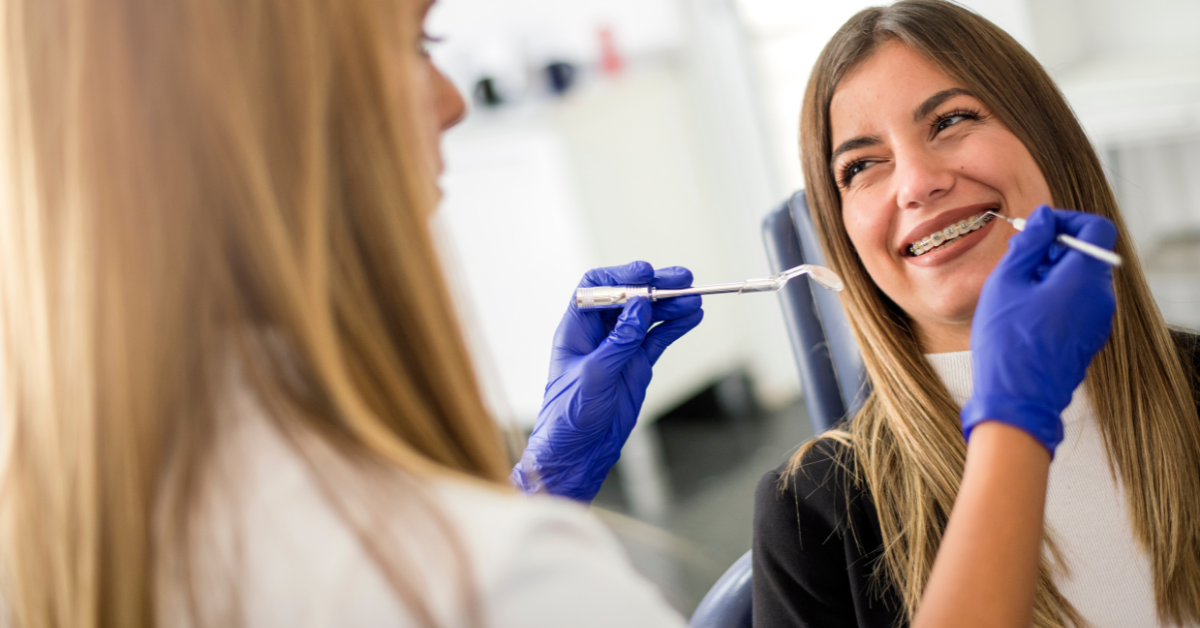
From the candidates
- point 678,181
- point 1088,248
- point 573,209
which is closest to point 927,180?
point 1088,248

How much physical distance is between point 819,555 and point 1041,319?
0.42 metres

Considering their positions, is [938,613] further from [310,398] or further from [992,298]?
[310,398]

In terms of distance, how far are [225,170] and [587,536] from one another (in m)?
0.33

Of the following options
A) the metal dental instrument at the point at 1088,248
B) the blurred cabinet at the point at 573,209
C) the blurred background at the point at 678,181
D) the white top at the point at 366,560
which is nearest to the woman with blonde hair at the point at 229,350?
the white top at the point at 366,560

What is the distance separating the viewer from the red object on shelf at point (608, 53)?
10.2 ft

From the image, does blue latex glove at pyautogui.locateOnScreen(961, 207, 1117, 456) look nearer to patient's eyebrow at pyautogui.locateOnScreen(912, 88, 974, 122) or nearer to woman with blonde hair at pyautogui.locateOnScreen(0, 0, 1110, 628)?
patient's eyebrow at pyautogui.locateOnScreen(912, 88, 974, 122)

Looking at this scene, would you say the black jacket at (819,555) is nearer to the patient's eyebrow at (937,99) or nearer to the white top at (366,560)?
the patient's eyebrow at (937,99)

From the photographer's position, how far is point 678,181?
3.16m

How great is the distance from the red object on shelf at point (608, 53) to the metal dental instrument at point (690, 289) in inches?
79.9

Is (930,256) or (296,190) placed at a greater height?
(296,190)

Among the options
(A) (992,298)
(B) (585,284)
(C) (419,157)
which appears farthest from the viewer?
(B) (585,284)

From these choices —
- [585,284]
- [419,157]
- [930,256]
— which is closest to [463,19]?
[585,284]

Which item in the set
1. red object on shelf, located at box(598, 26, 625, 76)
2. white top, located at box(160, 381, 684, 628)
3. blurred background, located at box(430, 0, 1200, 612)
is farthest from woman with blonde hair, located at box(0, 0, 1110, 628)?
red object on shelf, located at box(598, 26, 625, 76)

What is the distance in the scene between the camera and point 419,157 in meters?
0.65
